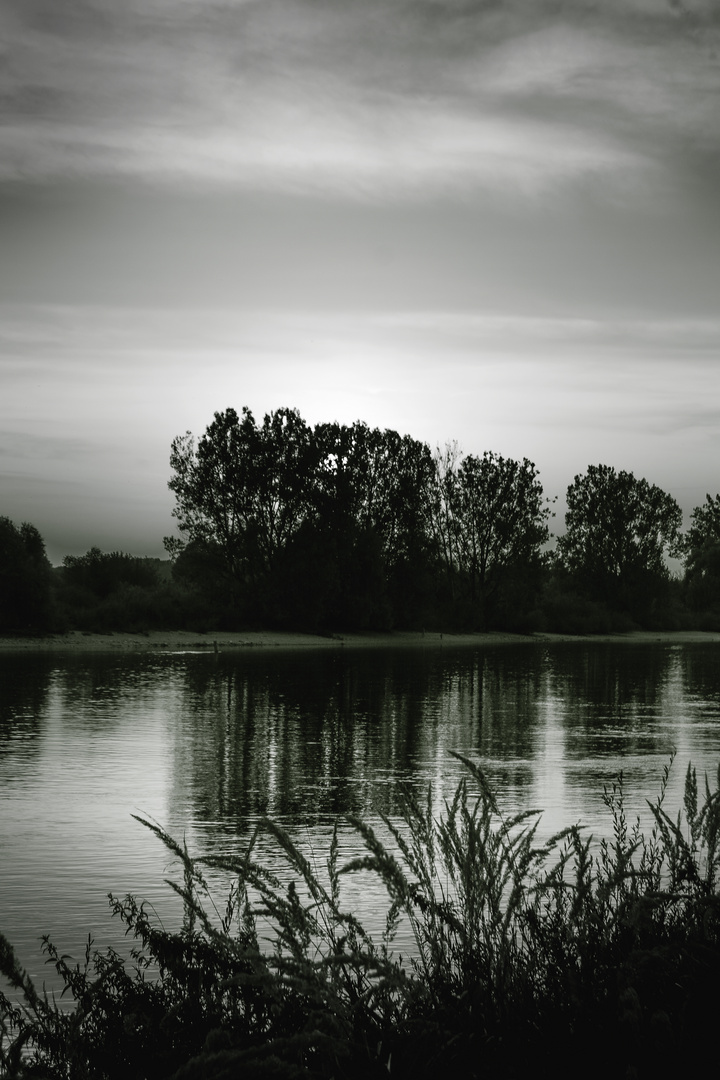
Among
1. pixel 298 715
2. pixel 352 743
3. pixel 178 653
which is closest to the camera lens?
pixel 352 743

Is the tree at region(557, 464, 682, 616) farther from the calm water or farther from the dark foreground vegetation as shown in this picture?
the dark foreground vegetation

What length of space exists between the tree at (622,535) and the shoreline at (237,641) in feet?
41.3

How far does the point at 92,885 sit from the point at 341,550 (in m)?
54.1

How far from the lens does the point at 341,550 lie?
62.0 m

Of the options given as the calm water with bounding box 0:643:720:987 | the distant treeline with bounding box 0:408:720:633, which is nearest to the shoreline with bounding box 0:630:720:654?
the distant treeline with bounding box 0:408:720:633

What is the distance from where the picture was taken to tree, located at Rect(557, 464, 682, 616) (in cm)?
9550

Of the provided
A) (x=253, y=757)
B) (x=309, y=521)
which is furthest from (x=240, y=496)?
(x=253, y=757)

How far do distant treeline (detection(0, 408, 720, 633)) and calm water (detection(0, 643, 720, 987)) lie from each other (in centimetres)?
2143

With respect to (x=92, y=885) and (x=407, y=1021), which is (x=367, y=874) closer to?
(x=92, y=885)

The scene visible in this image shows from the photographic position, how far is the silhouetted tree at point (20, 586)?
152ft

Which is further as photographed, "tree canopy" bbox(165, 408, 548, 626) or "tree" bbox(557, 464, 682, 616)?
"tree" bbox(557, 464, 682, 616)

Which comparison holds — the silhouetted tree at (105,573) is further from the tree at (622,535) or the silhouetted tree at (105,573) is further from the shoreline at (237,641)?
the tree at (622,535)

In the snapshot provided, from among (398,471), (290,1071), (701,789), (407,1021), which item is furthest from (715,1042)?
(398,471)

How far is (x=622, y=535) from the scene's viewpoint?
315 ft
